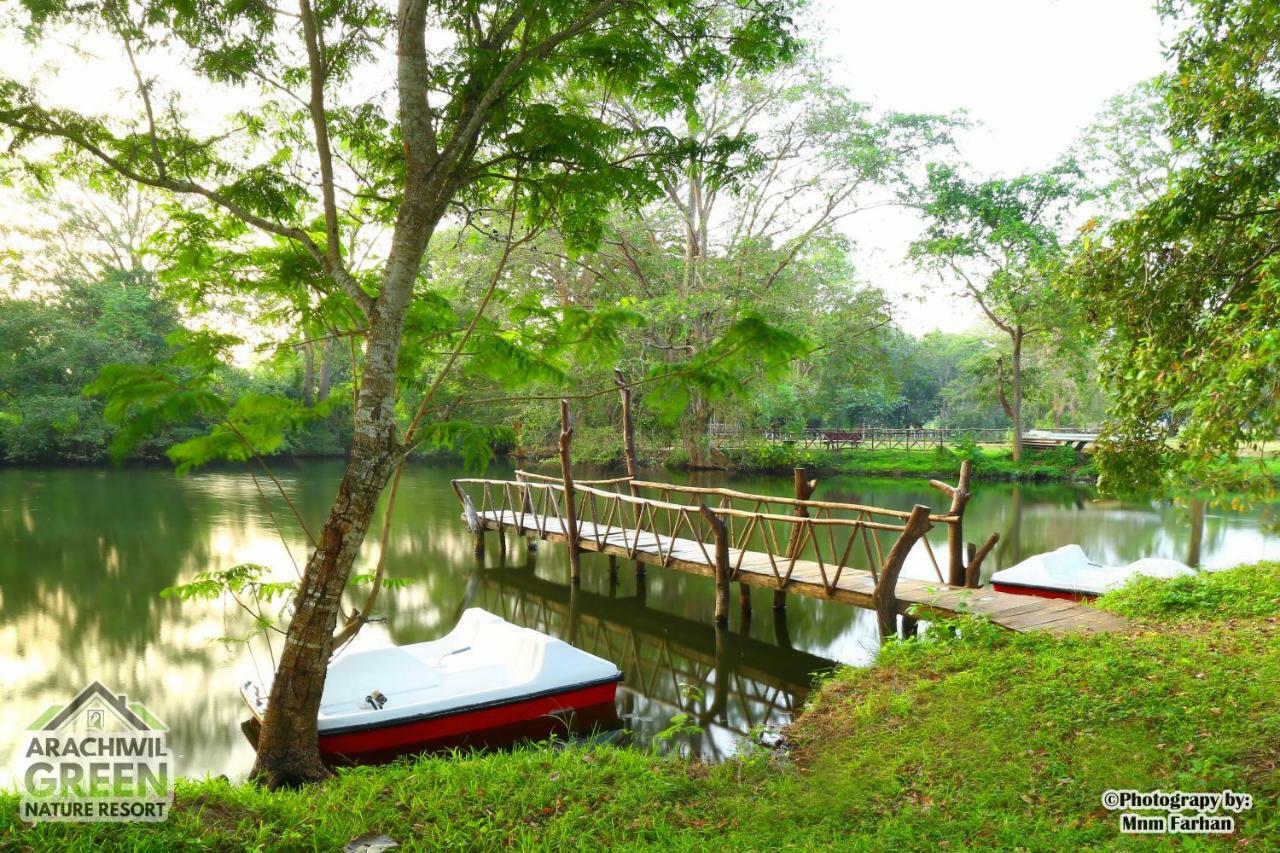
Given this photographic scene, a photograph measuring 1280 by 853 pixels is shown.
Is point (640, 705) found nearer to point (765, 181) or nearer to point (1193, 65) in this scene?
point (1193, 65)

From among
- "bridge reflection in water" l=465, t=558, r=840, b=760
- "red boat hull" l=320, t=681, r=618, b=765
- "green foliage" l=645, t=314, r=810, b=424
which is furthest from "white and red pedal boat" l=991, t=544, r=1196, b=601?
"green foliage" l=645, t=314, r=810, b=424

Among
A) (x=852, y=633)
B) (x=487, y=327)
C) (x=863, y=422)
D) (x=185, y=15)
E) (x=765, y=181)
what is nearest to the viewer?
(x=185, y=15)

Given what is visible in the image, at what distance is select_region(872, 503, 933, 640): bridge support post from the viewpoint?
28.0 feet

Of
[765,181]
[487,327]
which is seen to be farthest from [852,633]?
[765,181]

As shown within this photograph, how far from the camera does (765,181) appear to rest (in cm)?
2612

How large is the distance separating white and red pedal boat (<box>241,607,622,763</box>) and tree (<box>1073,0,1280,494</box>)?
479 centimetres

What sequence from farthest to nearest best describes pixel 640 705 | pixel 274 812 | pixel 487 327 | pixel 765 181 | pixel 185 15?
pixel 765 181 → pixel 640 705 → pixel 487 327 → pixel 185 15 → pixel 274 812

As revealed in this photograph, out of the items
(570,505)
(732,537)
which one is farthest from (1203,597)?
(732,537)

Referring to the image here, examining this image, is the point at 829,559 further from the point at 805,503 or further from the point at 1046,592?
the point at 1046,592

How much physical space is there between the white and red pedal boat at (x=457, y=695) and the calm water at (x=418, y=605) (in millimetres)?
801

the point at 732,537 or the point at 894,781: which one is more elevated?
the point at 894,781

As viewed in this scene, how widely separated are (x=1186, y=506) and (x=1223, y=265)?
1.60m

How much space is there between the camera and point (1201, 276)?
5305 millimetres

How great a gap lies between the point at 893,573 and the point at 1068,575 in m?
3.68
